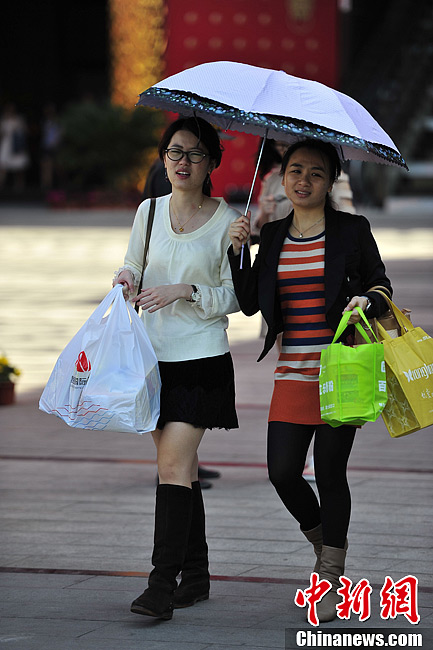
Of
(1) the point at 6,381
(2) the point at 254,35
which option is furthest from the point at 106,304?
(2) the point at 254,35

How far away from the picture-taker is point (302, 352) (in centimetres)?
422

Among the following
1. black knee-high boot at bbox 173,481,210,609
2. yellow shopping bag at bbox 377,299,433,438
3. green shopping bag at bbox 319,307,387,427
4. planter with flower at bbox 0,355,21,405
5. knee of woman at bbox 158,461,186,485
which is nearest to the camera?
green shopping bag at bbox 319,307,387,427

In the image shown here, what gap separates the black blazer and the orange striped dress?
4 centimetres

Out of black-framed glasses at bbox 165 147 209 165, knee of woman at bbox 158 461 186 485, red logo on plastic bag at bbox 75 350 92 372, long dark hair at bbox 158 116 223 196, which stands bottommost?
knee of woman at bbox 158 461 186 485

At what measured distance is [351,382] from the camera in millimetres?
3975

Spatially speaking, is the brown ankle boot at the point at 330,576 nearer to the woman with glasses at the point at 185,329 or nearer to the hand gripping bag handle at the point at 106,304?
the woman with glasses at the point at 185,329

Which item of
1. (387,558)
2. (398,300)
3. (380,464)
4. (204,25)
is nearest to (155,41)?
(204,25)

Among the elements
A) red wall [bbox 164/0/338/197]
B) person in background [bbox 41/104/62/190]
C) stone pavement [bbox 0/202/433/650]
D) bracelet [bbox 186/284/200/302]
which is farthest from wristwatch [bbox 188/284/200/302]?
person in background [bbox 41/104/62/190]

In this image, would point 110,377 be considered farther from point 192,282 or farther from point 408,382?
point 408,382

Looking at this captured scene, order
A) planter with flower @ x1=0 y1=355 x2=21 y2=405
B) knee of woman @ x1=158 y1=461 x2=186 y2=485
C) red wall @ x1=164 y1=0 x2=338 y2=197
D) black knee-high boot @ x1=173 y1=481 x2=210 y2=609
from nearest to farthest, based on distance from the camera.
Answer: knee of woman @ x1=158 y1=461 x2=186 y2=485 < black knee-high boot @ x1=173 y1=481 x2=210 y2=609 < planter with flower @ x1=0 y1=355 x2=21 y2=405 < red wall @ x1=164 y1=0 x2=338 y2=197

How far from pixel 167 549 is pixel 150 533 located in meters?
1.20

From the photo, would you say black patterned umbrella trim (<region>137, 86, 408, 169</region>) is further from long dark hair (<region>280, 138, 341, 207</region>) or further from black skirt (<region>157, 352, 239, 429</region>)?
black skirt (<region>157, 352, 239, 429</region>)

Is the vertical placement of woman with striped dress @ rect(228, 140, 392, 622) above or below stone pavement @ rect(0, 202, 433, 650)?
above

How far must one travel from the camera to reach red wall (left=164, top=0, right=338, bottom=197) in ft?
90.0
